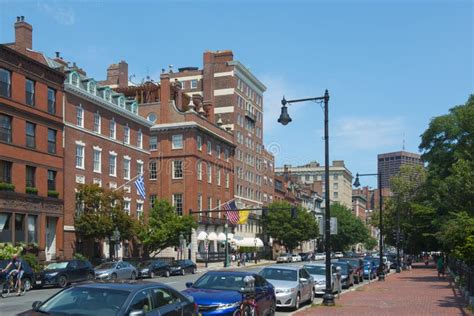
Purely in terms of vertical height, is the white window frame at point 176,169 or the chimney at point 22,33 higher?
the chimney at point 22,33

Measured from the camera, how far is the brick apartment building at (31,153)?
39.8 meters

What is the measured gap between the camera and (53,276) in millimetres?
31500

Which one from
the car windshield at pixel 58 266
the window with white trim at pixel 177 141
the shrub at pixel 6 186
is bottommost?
the car windshield at pixel 58 266

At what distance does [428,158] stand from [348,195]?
145100mm

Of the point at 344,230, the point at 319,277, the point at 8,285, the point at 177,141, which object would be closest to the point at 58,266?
the point at 8,285

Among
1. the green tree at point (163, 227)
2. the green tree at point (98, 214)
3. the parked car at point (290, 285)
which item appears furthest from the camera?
the green tree at point (163, 227)

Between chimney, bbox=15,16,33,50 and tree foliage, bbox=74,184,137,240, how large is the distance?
12.7 metres

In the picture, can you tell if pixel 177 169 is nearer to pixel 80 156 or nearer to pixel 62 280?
pixel 80 156

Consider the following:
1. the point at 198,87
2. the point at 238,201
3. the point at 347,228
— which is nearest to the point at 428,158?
the point at 238,201

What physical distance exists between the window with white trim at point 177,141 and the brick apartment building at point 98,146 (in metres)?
10.9

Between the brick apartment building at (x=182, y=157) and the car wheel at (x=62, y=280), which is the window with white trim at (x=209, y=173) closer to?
the brick apartment building at (x=182, y=157)

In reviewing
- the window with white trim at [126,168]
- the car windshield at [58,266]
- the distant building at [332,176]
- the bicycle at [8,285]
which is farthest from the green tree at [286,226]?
the distant building at [332,176]

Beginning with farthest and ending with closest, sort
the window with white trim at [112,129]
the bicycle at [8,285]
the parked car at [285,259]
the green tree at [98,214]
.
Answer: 1. the parked car at [285,259]
2. the window with white trim at [112,129]
3. the green tree at [98,214]
4. the bicycle at [8,285]

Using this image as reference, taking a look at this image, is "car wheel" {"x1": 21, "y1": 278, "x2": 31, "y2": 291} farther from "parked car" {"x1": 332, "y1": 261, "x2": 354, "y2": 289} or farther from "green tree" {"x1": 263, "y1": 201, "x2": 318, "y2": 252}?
"green tree" {"x1": 263, "y1": 201, "x2": 318, "y2": 252}
